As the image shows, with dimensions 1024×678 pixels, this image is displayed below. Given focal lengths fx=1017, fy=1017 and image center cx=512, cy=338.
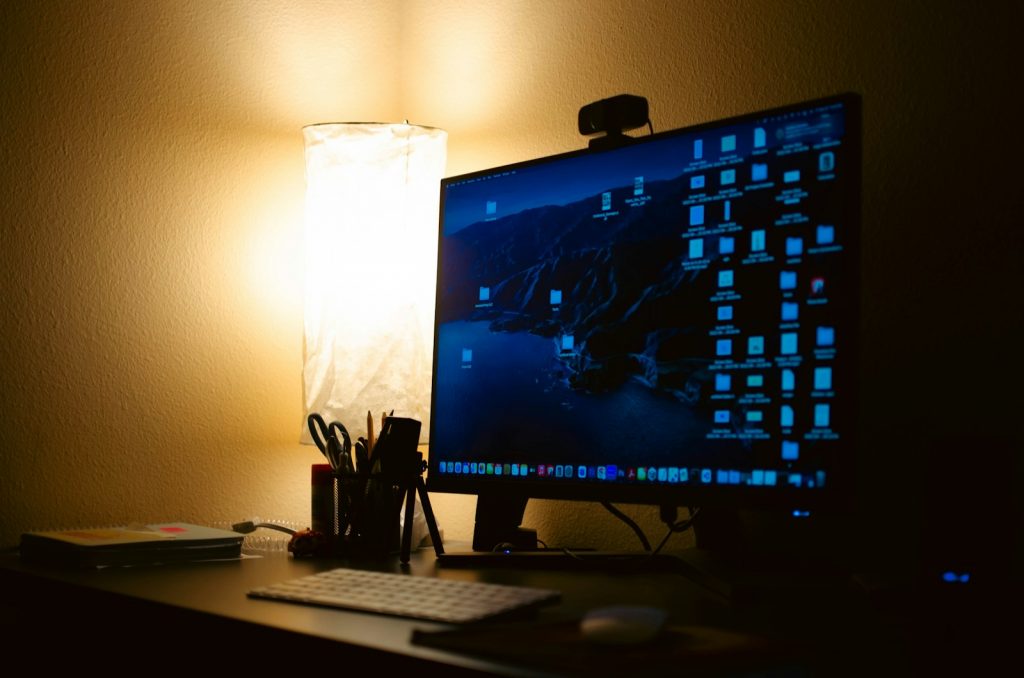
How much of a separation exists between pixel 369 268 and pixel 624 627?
1.08m

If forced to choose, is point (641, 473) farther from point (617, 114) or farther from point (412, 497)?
point (617, 114)

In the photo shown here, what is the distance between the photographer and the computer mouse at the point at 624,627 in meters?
0.76

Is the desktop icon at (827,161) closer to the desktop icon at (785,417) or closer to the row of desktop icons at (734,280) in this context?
the row of desktop icons at (734,280)

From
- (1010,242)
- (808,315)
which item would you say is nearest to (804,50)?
(1010,242)

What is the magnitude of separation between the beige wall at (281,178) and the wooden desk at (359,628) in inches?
13.6

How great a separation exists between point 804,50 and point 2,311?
4.13 feet

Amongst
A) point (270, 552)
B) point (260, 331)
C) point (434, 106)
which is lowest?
point (270, 552)

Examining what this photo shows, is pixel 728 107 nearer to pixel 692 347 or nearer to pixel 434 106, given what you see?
pixel 692 347

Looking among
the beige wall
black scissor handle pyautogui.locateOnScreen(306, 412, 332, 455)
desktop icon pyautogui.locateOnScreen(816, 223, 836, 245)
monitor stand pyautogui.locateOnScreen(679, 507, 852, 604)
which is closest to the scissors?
black scissor handle pyautogui.locateOnScreen(306, 412, 332, 455)

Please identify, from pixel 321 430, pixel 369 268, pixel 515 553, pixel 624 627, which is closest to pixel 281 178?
pixel 369 268

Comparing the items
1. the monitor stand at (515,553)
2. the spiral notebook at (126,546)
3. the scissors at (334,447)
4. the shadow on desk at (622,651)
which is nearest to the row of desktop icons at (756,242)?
the monitor stand at (515,553)

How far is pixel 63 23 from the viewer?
64.2 inches

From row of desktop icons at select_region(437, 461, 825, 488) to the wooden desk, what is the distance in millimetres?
119

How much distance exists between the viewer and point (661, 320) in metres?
1.25
